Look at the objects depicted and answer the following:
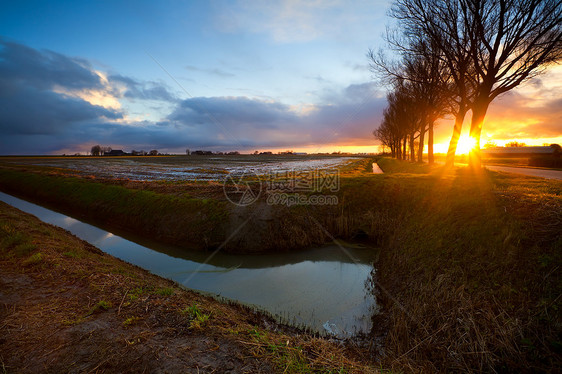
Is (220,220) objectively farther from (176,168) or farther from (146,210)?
(176,168)

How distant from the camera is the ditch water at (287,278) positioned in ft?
24.2

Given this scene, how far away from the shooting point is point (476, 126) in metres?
16.8

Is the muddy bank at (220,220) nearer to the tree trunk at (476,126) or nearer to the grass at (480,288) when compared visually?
the grass at (480,288)

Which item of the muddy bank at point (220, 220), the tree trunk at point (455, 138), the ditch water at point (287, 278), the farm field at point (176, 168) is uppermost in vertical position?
the tree trunk at point (455, 138)

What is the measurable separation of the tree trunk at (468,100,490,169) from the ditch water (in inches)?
478

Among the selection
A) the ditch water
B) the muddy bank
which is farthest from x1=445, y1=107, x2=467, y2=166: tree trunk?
the ditch water

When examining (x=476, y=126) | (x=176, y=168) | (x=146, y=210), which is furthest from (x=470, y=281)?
(x=176, y=168)

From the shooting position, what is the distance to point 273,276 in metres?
10.3

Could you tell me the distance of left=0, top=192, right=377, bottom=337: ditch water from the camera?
739 centimetres

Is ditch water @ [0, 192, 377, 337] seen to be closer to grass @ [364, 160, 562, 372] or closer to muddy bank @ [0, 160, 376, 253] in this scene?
muddy bank @ [0, 160, 376, 253]

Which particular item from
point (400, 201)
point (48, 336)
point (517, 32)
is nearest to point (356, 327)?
point (48, 336)

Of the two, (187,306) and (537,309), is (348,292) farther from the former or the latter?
A: (187,306)

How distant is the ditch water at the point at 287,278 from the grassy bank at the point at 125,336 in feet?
4.94

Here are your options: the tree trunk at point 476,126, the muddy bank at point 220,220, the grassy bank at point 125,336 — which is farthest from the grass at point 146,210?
the tree trunk at point 476,126
